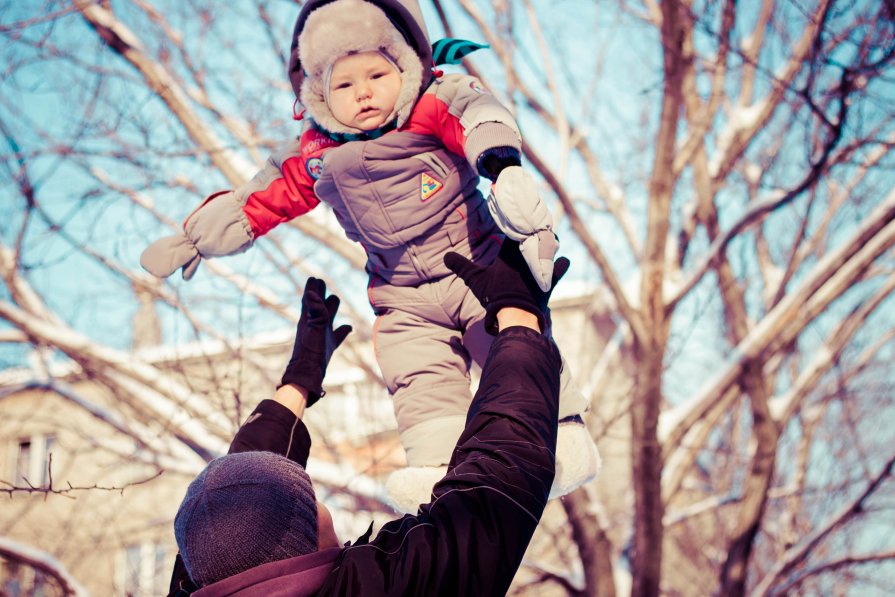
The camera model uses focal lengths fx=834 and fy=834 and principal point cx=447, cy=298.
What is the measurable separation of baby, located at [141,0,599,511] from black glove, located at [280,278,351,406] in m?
0.04

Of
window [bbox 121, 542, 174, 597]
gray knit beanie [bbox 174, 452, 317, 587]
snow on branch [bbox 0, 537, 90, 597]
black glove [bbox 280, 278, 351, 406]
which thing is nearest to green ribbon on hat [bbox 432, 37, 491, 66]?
black glove [bbox 280, 278, 351, 406]

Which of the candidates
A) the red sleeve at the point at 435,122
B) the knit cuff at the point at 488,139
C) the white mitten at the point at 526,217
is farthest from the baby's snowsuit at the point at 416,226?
the white mitten at the point at 526,217

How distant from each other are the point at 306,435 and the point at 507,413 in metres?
0.83

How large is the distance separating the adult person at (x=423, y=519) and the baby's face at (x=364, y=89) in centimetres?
66

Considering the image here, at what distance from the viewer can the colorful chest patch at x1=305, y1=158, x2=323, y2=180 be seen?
7.02 feet

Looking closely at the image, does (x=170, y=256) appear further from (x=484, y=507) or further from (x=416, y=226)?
(x=484, y=507)

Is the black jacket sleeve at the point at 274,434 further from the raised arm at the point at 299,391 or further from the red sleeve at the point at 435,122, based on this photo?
the red sleeve at the point at 435,122

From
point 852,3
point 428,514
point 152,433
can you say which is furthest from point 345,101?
point 152,433

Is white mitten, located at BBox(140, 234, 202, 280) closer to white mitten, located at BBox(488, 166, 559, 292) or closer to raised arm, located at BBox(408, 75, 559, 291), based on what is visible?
raised arm, located at BBox(408, 75, 559, 291)

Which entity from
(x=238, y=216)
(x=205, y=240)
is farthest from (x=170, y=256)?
(x=238, y=216)

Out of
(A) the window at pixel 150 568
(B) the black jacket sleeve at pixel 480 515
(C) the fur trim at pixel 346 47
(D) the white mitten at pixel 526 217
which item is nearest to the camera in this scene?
(B) the black jacket sleeve at pixel 480 515

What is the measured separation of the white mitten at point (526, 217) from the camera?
5.83ft

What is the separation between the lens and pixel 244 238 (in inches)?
85.7

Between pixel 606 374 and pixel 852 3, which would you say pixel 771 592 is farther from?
pixel 852 3
